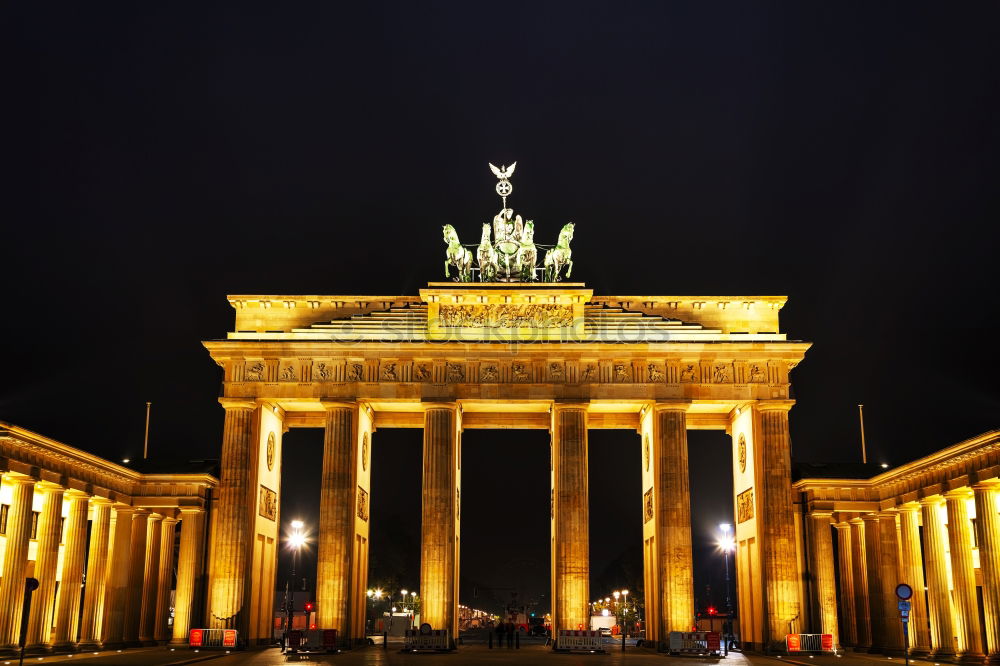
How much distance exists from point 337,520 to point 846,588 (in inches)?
1007

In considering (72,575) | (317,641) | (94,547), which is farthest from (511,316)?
(72,575)

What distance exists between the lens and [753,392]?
4844 centimetres

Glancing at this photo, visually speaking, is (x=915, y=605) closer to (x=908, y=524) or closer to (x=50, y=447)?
(x=908, y=524)

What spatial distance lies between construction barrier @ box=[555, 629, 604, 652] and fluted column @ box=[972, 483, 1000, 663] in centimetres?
1561

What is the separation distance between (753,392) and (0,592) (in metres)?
33.6

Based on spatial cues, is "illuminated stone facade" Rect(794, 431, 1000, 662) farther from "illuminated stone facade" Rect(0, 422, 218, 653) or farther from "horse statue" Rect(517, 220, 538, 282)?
"illuminated stone facade" Rect(0, 422, 218, 653)

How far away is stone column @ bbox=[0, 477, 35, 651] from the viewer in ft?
120

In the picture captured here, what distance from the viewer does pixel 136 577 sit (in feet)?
159

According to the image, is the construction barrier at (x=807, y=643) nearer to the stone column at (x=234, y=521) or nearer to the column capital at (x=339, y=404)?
the column capital at (x=339, y=404)

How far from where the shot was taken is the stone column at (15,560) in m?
36.7

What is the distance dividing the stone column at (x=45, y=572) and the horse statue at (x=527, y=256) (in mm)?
Answer: 23608

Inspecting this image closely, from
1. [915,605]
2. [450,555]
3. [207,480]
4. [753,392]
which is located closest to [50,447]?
[207,480]

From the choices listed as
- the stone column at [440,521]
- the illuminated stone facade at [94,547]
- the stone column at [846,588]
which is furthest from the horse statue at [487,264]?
the stone column at [846,588]

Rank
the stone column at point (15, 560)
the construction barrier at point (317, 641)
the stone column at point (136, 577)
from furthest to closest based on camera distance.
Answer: the stone column at point (136, 577), the construction barrier at point (317, 641), the stone column at point (15, 560)
